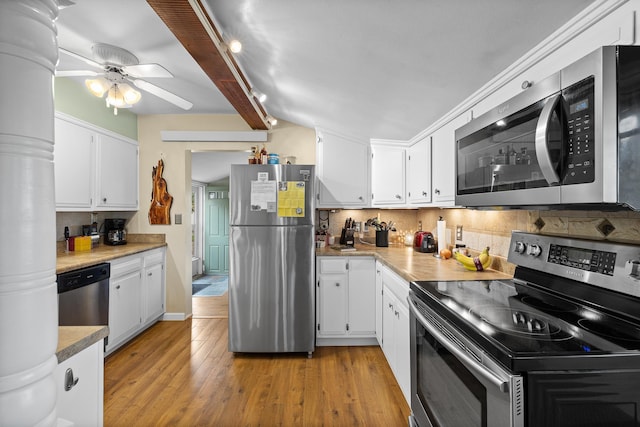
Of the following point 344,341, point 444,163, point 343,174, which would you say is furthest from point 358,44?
point 344,341

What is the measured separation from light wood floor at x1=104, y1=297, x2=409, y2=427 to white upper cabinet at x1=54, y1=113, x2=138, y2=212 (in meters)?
1.45

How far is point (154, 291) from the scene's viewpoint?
362cm

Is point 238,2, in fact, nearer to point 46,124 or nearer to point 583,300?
point 46,124

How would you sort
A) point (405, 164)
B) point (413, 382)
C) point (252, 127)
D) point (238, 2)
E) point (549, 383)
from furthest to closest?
1. point (252, 127)
2. point (405, 164)
3. point (413, 382)
4. point (238, 2)
5. point (549, 383)

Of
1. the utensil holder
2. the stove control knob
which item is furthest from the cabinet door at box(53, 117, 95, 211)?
the stove control knob

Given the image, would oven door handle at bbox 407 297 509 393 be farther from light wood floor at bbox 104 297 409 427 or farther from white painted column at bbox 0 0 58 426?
white painted column at bbox 0 0 58 426

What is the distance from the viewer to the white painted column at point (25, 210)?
0.66 metres

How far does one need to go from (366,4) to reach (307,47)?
0.58 meters

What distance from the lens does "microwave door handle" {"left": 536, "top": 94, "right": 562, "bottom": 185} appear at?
3.31 ft

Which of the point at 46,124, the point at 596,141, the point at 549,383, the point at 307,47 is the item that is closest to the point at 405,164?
the point at 307,47

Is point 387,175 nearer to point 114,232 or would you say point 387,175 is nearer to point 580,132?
point 580,132

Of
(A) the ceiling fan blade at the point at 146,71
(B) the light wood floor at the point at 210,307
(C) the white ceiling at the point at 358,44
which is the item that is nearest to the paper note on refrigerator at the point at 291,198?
(C) the white ceiling at the point at 358,44

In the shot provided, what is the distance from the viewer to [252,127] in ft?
12.1

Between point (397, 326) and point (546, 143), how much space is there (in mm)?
1583
